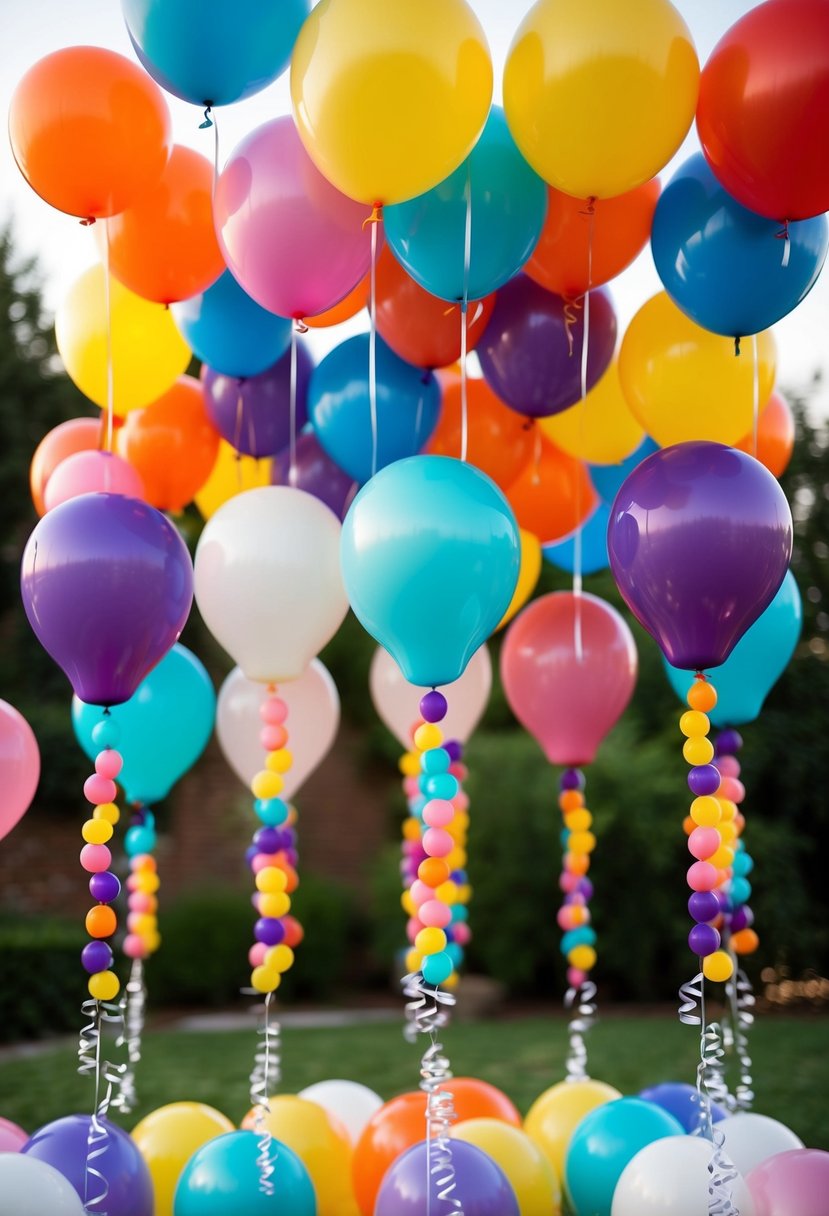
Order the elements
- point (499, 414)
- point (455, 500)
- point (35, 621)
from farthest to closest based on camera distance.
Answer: point (499, 414)
point (35, 621)
point (455, 500)

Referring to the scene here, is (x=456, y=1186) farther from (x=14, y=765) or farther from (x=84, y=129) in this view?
(x=84, y=129)

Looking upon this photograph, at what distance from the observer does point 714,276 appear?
2.80 meters

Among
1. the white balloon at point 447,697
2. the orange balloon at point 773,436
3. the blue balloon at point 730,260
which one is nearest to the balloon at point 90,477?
the white balloon at point 447,697


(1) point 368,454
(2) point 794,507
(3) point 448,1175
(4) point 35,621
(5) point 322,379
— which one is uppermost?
(2) point 794,507

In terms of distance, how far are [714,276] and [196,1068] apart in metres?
5.47

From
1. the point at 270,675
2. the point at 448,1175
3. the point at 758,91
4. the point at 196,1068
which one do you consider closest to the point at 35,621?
the point at 270,675

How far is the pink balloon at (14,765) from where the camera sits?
3.00 meters

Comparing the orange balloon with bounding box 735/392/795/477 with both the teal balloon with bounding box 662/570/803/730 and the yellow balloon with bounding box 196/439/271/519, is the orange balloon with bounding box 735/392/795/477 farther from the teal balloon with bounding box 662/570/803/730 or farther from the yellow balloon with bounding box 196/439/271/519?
the yellow balloon with bounding box 196/439/271/519

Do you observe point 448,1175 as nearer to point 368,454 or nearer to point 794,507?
point 368,454

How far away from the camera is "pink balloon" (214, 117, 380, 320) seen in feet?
9.11

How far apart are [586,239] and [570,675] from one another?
4.13 feet

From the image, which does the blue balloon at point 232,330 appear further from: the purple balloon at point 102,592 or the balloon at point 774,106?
the balloon at point 774,106

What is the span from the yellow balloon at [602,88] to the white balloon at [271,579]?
3.32 feet

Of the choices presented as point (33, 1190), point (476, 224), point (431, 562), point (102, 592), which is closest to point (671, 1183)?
point (33, 1190)
